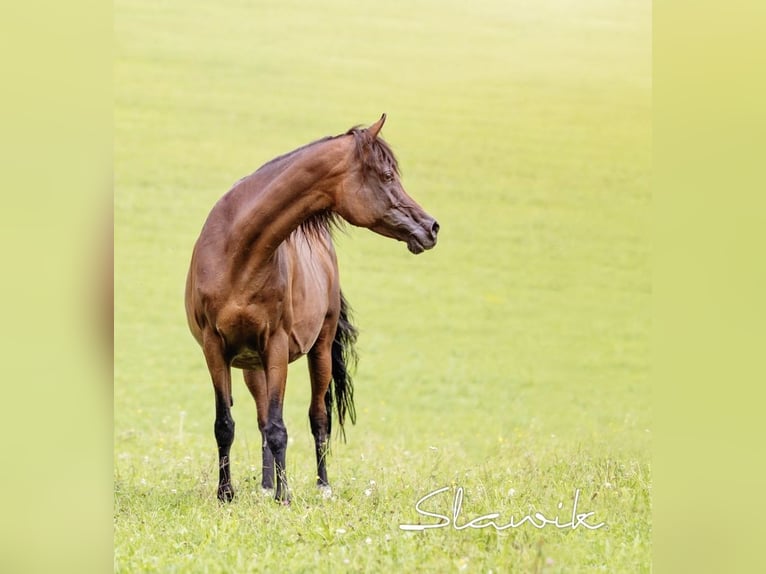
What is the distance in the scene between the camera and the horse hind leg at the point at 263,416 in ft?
15.3

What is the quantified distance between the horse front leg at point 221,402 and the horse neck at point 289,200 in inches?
17.5

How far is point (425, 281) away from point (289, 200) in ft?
6.80

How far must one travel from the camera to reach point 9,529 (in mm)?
4215

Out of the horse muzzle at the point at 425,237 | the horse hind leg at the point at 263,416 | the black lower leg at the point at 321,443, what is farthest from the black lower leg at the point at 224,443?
the horse muzzle at the point at 425,237

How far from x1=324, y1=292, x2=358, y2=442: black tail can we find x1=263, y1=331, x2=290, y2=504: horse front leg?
0.73 metres

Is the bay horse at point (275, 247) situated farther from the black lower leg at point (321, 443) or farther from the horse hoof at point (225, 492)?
the black lower leg at point (321, 443)

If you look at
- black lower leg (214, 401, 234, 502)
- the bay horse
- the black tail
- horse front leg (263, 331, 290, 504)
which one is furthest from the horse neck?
the black tail

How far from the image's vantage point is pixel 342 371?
528cm

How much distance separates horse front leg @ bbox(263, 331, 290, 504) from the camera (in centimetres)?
447

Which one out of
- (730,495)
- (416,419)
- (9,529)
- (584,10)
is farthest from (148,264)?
(730,495)

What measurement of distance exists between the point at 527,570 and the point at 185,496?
160 cm

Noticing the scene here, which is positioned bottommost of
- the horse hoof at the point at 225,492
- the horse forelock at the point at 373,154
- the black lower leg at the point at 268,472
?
the horse hoof at the point at 225,492

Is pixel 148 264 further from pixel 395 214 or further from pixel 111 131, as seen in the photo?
pixel 395 214

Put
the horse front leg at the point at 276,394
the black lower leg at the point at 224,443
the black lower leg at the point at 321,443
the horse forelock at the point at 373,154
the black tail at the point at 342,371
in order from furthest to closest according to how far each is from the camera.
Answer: the black tail at the point at 342,371 < the black lower leg at the point at 321,443 < the black lower leg at the point at 224,443 < the horse front leg at the point at 276,394 < the horse forelock at the point at 373,154
